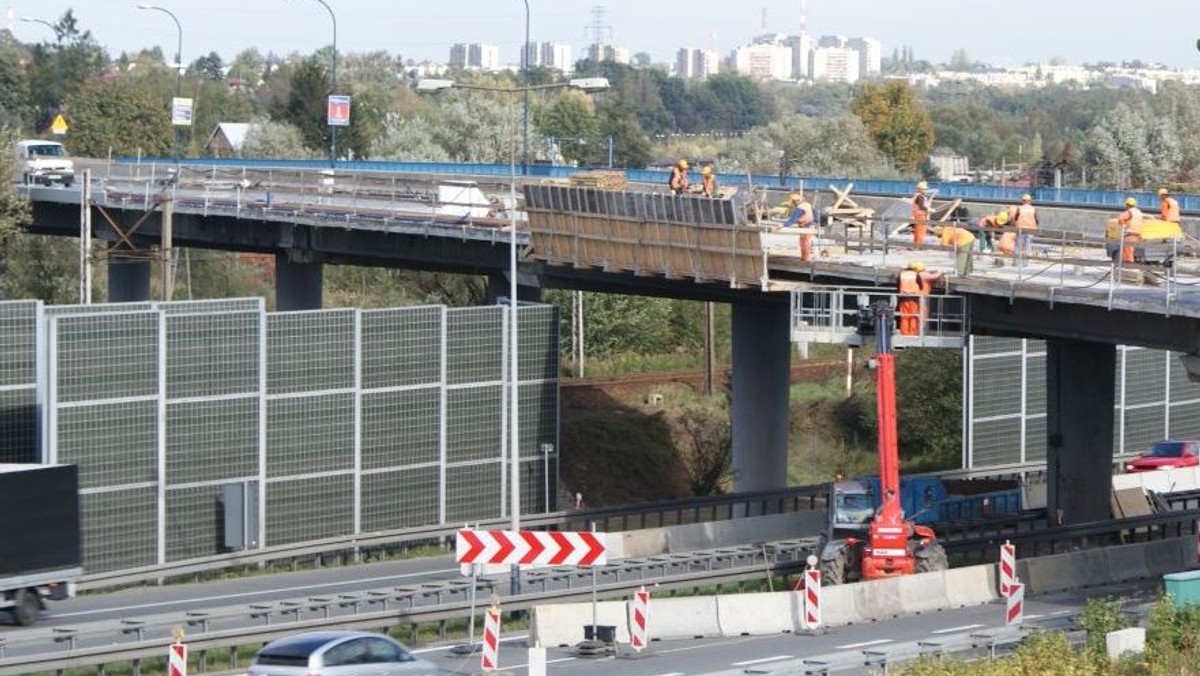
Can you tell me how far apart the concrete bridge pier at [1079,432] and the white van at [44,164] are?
41.1 metres

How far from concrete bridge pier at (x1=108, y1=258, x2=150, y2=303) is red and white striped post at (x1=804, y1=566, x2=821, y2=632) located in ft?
143

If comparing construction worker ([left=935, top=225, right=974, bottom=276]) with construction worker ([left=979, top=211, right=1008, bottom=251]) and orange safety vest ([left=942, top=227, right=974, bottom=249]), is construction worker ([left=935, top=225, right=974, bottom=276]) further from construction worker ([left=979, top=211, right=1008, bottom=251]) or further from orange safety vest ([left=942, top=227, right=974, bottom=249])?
construction worker ([left=979, top=211, right=1008, bottom=251])

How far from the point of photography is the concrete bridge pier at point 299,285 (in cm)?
6719

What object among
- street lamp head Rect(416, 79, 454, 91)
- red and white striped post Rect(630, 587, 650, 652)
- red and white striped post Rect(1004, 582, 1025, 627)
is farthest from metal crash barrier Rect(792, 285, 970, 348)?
red and white striped post Rect(630, 587, 650, 652)

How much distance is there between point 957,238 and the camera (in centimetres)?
4391

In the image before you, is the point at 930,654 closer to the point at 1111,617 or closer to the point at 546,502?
the point at 1111,617

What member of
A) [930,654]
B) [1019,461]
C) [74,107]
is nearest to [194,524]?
[930,654]

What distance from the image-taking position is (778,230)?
47.8 meters

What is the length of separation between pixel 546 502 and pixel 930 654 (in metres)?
22.1

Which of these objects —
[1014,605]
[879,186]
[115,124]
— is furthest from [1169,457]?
[115,124]

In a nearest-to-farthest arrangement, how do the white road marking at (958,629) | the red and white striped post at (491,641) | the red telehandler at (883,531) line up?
the red and white striped post at (491,641) → the white road marking at (958,629) → the red telehandler at (883,531)

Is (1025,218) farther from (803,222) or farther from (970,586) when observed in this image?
(970,586)

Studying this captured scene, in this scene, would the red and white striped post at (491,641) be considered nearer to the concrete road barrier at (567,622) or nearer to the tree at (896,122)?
the concrete road barrier at (567,622)

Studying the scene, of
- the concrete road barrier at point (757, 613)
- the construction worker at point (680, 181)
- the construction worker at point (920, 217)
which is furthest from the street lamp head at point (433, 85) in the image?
the construction worker at point (680, 181)
